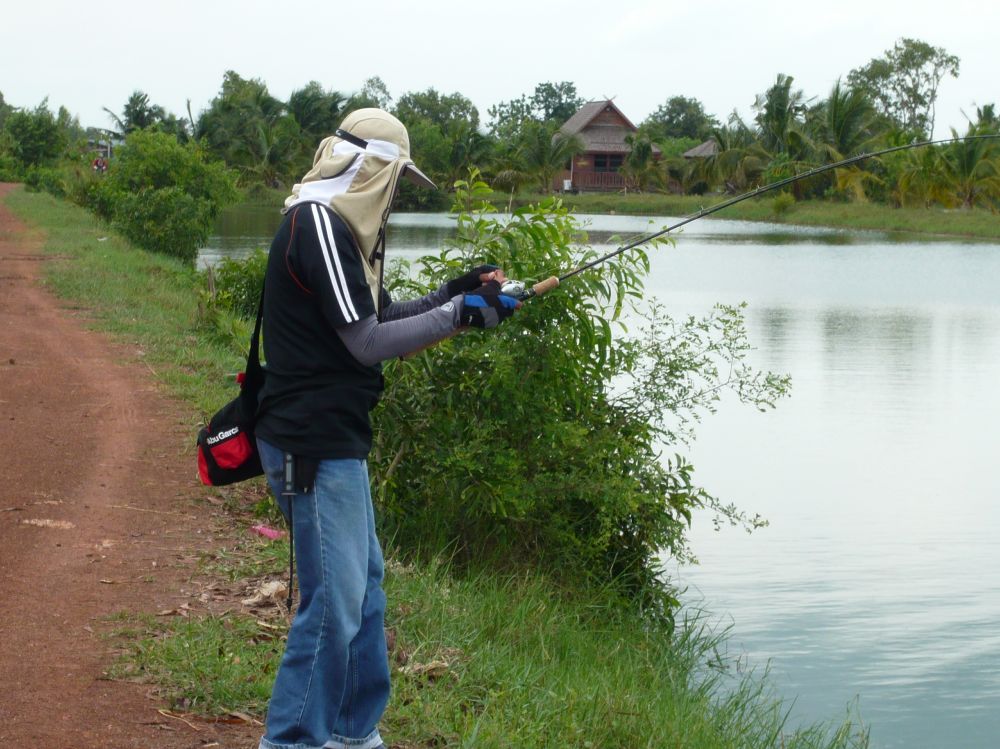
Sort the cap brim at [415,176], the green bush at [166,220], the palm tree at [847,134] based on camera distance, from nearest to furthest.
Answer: the cap brim at [415,176]
the green bush at [166,220]
the palm tree at [847,134]

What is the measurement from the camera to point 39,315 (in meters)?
13.8

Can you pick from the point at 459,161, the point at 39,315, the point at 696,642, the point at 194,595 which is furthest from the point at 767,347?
the point at 459,161

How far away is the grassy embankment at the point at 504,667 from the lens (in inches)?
163

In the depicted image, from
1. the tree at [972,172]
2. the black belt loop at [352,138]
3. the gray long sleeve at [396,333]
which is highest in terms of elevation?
the tree at [972,172]

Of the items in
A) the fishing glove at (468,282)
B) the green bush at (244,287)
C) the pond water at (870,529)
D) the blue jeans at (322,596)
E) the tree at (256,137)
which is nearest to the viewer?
the blue jeans at (322,596)

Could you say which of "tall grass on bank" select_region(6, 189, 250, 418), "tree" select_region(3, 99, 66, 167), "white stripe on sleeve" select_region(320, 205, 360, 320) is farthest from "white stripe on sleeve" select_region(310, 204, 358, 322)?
"tree" select_region(3, 99, 66, 167)

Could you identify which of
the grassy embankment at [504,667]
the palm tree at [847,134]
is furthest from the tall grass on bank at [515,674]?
the palm tree at [847,134]

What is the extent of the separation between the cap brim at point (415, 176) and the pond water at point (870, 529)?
3.14 metres

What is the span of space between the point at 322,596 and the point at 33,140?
70.8 metres

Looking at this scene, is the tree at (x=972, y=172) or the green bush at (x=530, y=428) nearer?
the green bush at (x=530, y=428)

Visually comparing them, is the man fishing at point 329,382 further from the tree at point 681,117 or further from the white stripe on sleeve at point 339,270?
the tree at point 681,117

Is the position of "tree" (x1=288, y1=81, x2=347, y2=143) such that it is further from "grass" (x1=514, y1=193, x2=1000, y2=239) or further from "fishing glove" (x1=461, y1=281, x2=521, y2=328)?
"fishing glove" (x1=461, y1=281, x2=521, y2=328)

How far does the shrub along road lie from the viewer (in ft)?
13.0

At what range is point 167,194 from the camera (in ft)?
68.9
